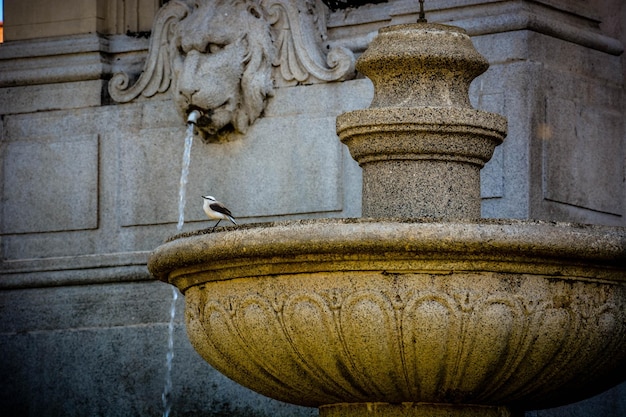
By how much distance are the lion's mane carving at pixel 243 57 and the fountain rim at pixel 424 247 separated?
369 cm

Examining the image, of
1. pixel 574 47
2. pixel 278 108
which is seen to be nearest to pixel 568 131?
pixel 574 47

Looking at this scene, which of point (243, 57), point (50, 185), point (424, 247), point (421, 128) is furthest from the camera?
point (50, 185)

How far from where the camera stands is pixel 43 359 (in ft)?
34.2

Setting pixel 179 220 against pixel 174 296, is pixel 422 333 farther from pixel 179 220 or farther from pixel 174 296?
pixel 179 220

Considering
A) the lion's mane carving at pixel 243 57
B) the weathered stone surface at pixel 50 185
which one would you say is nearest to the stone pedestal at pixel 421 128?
the lion's mane carving at pixel 243 57

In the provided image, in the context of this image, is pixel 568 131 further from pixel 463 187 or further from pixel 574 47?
pixel 463 187

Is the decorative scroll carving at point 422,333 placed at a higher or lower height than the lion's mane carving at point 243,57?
lower

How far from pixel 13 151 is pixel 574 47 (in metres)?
3.85

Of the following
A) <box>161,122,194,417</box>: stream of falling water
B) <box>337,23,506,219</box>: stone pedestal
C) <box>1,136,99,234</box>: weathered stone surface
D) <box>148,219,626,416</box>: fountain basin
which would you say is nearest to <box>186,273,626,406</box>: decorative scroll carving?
<box>148,219,626,416</box>: fountain basin

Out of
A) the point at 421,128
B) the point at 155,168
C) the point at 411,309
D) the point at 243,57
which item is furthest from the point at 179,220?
the point at 411,309

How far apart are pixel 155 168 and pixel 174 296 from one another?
91cm

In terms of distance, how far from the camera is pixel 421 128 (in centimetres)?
682

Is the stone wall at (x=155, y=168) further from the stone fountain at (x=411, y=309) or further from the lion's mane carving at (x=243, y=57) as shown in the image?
the stone fountain at (x=411, y=309)

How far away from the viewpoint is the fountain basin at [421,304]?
19.8 feet
